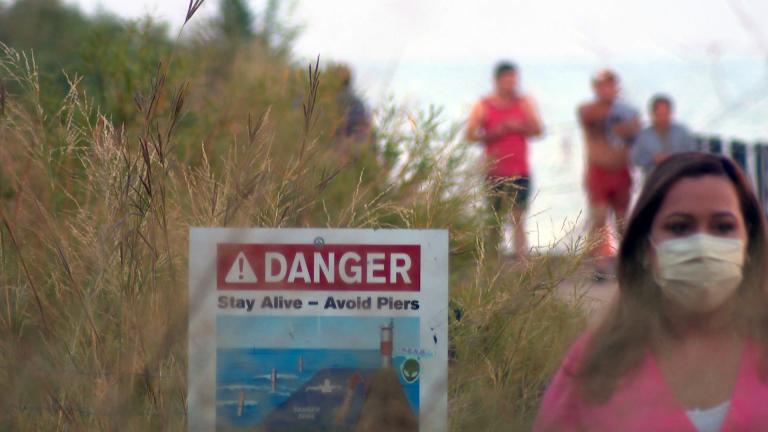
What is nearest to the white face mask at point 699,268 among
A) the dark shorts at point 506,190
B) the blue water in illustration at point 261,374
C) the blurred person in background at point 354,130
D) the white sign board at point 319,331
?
the dark shorts at point 506,190

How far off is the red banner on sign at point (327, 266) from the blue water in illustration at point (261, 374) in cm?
15

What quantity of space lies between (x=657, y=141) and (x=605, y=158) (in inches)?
70.3

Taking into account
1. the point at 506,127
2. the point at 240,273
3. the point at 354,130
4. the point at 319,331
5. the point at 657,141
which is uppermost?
the point at 506,127

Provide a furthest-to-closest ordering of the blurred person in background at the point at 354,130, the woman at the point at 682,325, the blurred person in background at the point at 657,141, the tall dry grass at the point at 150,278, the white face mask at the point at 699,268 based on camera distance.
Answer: the blurred person in background at the point at 354,130, the blurred person in background at the point at 657,141, the white face mask at the point at 699,268, the woman at the point at 682,325, the tall dry grass at the point at 150,278

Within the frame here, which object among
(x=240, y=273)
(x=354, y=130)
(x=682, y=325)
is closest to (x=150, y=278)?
(x=240, y=273)

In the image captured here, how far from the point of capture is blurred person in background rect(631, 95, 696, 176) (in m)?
3.90

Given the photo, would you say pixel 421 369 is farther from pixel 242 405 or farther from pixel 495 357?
pixel 495 357

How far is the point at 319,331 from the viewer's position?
2549mm

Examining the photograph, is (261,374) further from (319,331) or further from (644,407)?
(644,407)

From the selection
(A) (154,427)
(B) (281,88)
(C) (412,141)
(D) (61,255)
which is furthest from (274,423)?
(B) (281,88)

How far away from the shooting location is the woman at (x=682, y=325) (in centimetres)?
263

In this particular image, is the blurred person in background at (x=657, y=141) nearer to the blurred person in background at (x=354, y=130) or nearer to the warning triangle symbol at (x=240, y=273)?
the blurred person in background at (x=354, y=130)

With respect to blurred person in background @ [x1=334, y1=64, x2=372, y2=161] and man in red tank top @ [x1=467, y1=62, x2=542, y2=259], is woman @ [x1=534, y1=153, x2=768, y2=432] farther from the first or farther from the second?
blurred person in background @ [x1=334, y1=64, x2=372, y2=161]

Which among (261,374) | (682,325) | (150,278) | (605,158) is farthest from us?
(605,158)
